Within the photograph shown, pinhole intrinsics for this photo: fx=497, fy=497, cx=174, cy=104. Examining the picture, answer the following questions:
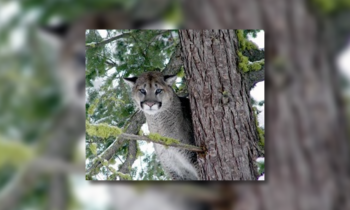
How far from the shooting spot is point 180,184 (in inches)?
49.5

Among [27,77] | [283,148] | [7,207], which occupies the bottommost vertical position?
[7,207]

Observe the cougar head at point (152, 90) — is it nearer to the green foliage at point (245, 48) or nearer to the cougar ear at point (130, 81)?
the cougar ear at point (130, 81)

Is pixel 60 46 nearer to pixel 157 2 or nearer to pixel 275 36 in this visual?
pixel 157 2

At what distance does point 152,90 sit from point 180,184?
0.30 metres

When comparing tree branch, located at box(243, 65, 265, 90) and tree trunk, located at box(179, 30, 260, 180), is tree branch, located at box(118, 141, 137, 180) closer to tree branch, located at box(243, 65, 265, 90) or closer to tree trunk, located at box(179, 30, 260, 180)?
tree trunk, located at box(179, 30, 260, 180)

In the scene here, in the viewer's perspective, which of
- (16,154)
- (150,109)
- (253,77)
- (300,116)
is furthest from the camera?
(150,109)

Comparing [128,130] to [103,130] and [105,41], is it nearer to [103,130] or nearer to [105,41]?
[103,130]

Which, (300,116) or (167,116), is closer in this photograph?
(300,116)

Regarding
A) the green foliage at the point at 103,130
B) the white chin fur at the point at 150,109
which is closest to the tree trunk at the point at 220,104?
the white chin fur at the point at 150,109

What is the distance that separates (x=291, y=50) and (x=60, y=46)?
0.58 m

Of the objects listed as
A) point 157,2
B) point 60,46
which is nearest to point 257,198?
point 157,2

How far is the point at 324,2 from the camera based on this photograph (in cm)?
110

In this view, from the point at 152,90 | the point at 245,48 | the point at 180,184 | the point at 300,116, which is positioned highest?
the point at 245,48

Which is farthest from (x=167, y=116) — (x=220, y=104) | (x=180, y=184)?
(x=180, y=184)
